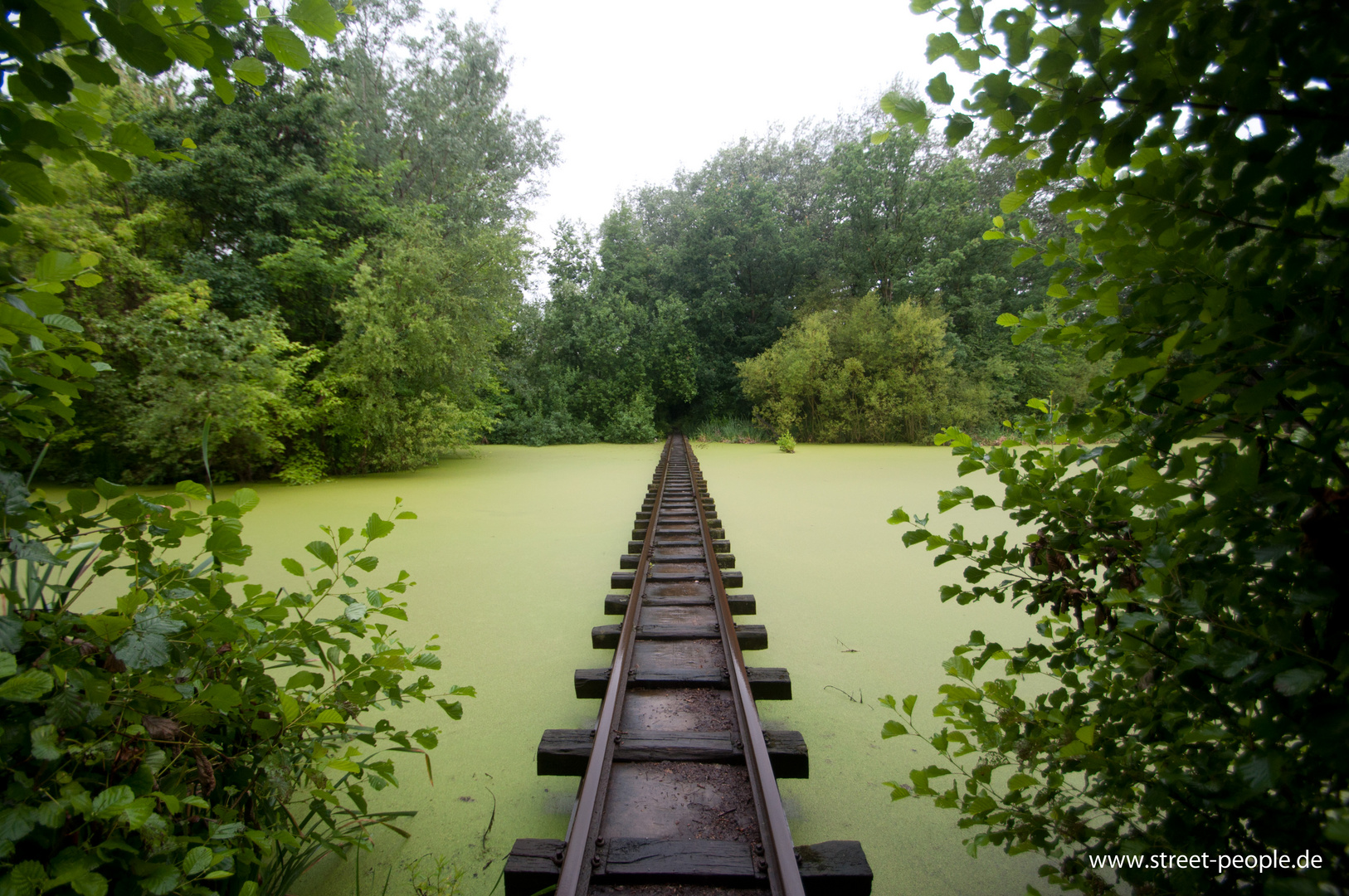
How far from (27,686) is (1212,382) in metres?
1.29

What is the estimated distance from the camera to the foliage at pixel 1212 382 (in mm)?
515

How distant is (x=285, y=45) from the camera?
2.51 ft

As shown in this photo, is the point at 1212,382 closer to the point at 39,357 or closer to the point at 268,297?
the point at 39,357

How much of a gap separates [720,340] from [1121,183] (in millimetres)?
19341

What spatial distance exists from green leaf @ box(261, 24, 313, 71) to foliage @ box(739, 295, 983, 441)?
530 inches

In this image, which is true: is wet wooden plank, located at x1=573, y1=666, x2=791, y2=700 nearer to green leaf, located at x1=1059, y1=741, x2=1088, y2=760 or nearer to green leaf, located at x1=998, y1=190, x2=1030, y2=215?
green leaf, located at x1=1059, y1=741, x2=1088, y2=760

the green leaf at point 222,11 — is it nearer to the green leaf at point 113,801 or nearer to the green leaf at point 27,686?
the green leaf at point 27,686

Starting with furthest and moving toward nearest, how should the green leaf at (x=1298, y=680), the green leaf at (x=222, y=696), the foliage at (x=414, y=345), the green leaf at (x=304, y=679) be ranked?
the foliage at (x=414, y=345)
the green leaf at (x=304, y=679)
the green leaf at (x=222, y=696)
the green leaf at (x=1298, y=680)

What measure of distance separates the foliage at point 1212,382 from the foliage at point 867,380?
13.2 metres

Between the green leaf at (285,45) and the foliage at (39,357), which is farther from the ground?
the green leaf at (285,45)

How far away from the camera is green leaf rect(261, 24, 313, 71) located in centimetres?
74

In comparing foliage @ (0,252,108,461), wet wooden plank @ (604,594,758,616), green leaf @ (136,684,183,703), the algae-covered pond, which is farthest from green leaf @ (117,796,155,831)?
wet wooden plank @ (604,594,758,616)

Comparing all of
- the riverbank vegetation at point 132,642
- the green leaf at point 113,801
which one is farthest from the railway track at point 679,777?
the green leaf at point 113,801

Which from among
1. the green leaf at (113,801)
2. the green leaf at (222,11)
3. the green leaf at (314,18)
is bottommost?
the green leaf at (113,801)
